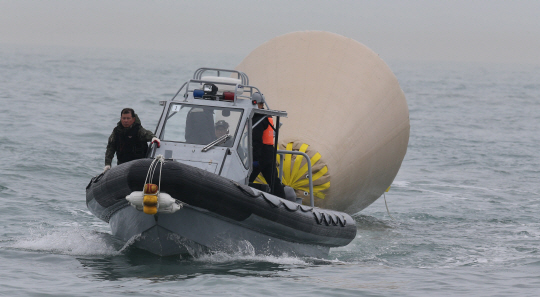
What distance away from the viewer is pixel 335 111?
12.1 metres

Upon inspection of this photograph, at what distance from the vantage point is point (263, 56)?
13.0 m

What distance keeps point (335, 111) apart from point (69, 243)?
4.72 m

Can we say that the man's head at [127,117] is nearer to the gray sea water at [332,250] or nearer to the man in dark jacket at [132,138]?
the man in dark jacket at [132,138]

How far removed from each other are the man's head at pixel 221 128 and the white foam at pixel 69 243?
188cm

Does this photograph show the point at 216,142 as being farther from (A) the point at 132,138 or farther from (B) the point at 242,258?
(B) the point at 242,258

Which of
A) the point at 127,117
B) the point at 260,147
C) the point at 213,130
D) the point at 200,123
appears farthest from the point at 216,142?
the point at 127,117

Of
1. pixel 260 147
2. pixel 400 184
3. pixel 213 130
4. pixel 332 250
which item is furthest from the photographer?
pixel 400 184

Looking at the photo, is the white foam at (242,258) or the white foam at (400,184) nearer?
the white foam at (242,258)

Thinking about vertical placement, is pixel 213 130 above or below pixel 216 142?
above

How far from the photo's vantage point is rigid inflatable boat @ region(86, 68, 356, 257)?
7707mm

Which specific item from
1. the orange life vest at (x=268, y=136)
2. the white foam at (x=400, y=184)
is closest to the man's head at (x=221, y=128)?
the orange life vest at (x=268, y=136)

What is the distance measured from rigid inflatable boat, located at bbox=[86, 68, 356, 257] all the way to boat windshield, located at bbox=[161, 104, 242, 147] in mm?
13

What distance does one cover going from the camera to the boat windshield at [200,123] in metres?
9.27

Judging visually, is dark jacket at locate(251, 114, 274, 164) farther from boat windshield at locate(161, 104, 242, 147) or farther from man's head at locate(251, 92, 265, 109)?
boat windshield at locate(161, 104, 242, 147)
